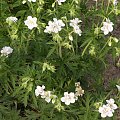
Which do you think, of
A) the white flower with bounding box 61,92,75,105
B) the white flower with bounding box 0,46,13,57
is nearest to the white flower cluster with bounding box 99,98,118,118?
the white flower with bounding box 61,92,75,105

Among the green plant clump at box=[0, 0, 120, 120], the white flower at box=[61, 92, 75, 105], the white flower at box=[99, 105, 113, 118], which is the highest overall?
the green plant clump at box=[0, 0, 120, 120]

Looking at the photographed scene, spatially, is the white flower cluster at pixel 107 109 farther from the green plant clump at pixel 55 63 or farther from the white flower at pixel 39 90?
the white flower at pixel 39 90

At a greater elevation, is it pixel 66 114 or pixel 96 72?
pixel 96 72

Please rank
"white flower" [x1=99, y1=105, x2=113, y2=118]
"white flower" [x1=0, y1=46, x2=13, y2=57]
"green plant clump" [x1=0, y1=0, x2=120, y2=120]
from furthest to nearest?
"white flower" [x1=0, y1=46, x2=13, y2=57] < "green plant clump" [x1=0, y1=0, x2=120, y2=120] < "white flower" [x1=99, y1=105, x2=113, y2=118]

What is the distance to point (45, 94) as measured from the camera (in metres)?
2.51

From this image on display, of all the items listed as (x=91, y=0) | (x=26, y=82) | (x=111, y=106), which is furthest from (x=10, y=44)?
(x=91, y=0)

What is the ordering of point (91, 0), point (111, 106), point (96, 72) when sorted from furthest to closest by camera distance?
point (91, 0)
point (96, 72)
point (111, 106)

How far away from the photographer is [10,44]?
277 cm

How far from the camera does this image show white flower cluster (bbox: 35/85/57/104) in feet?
8.14

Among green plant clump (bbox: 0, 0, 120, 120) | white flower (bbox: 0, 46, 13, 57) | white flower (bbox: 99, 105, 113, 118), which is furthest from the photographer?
white flower (bbox: 0, 46, 13, 57)

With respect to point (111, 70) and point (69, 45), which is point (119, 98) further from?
point (111, 70)

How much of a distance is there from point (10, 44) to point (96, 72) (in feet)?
2.07

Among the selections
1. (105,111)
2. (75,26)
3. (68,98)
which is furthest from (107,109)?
(75,26)

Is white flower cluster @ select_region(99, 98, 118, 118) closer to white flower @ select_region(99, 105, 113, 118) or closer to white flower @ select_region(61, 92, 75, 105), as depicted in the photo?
white flower @ select_region(99, 105, 113, 118)
